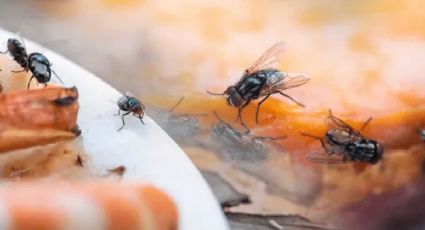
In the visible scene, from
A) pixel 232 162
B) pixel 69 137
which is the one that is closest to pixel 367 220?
pixel 232 162

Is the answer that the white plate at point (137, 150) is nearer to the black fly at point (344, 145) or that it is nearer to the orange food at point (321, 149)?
the orange food at point (321, 149)

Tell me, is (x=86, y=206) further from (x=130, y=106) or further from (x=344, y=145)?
(x=344, y=145)

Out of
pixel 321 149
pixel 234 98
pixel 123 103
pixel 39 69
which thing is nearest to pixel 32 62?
pixel 39 69

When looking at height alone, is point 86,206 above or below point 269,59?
below

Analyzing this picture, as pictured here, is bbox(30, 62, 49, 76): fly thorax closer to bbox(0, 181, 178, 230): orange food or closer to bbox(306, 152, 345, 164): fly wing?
bbox(0, 181, 178, 230): orange food

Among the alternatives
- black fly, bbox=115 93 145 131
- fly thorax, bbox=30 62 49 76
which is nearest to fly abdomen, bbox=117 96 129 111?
black fly, bbox=115 93 145 131

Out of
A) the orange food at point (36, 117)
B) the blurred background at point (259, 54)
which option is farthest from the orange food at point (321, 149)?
the orange food at point (36, 117)
